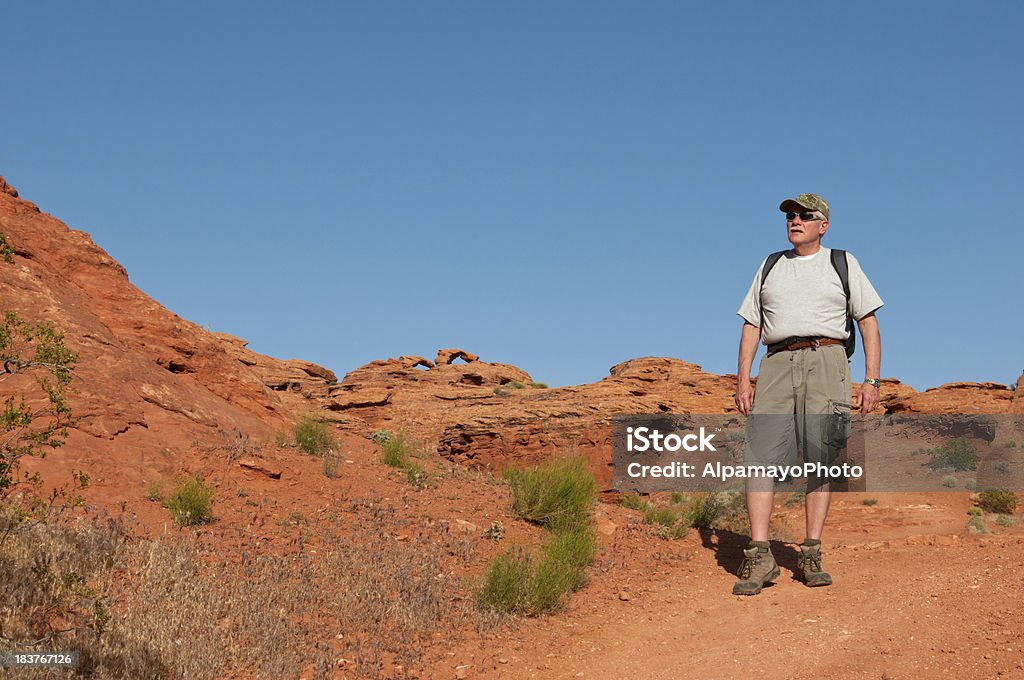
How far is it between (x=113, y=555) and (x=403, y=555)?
7.99ft

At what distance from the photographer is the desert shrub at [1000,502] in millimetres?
16531

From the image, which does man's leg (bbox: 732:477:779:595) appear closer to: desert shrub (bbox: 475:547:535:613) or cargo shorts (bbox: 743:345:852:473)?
cargo shorts (bbox: 743:345:852:473)

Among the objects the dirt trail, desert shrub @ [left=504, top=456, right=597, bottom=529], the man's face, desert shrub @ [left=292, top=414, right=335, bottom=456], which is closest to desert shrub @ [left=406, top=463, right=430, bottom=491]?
desert shrub @ [left=292, top=414, right=335, bottom=456]

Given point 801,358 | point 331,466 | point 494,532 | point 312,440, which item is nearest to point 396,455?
point 312,440

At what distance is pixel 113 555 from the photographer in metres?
6.55

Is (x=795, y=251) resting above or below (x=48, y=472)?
above

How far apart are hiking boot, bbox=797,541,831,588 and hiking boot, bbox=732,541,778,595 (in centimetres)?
25

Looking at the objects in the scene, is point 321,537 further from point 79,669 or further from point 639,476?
point 639,476

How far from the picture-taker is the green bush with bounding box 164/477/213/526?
302 inches

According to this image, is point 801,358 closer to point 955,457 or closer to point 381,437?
point 381,437

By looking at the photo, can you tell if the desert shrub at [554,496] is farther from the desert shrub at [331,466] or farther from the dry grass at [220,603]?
the desert shrub at [331,466]

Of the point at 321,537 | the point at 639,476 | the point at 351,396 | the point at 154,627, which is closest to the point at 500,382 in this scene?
the point at 351,396

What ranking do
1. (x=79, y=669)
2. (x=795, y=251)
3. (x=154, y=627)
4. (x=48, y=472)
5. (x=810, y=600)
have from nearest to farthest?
(x=79, y=669)
(x=154, y=627)
(x=810, y=600)
(x=795, y=251)
(x=48, y=472)

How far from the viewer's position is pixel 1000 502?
16.6 m
